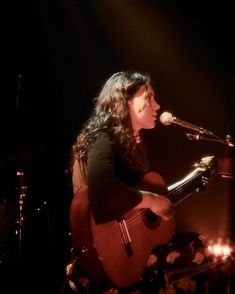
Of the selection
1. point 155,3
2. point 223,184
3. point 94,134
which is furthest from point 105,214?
point 155,3

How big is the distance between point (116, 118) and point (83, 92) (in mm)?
2652

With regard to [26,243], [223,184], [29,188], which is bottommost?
[26,243]

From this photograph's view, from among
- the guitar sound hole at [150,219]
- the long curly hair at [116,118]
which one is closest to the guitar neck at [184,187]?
the guitar sound hole at [150,219]

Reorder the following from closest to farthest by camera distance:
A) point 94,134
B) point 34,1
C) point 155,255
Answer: point 94,134, point 155,255, point 34,1

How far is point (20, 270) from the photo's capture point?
4859 millimetres

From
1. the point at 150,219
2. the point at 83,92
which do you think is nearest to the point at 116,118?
the point at 150,219

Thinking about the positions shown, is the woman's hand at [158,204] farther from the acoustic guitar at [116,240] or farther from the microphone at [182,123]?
the microphone at [182,123]

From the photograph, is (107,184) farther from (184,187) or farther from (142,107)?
(184,187)

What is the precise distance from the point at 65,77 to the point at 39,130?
3.40 ft

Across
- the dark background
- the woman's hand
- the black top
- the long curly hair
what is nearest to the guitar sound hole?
the woman's hand

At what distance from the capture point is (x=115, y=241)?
2.50 m

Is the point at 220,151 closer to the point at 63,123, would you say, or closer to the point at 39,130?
the point at 63,123

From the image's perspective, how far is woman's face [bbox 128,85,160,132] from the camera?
9.84 ft

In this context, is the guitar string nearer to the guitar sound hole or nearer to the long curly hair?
the guitar sound hole
